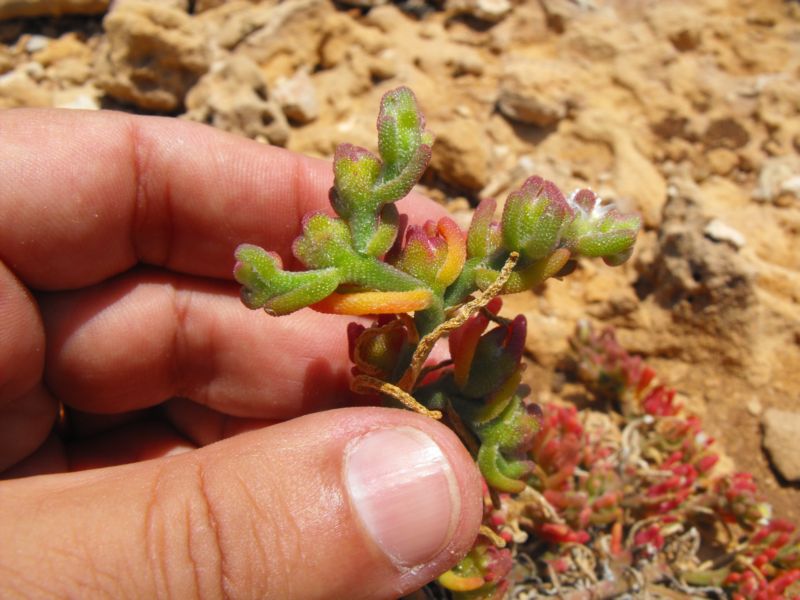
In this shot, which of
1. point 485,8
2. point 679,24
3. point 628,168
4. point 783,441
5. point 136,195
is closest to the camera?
point 136,195

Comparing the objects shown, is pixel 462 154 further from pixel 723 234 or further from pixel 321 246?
pixel 321 246

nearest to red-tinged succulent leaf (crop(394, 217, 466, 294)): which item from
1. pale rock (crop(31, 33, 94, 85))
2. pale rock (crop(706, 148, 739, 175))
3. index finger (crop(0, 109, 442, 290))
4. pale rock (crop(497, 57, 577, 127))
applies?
index finger (crop(0, 109, 442, 290))

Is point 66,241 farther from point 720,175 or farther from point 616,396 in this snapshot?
point 720,175

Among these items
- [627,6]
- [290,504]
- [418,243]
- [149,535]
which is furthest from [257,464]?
[627,6]

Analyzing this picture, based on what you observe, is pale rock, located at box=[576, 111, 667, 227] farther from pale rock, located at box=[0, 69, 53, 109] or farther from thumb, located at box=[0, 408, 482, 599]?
pale rock, located at box=[0, 69, 53, 109]

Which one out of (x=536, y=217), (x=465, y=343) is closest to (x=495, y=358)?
(x=465, y=343)

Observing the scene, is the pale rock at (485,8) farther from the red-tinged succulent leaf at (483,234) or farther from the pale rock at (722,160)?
the red-tinged succulent leaf at (483,234)
